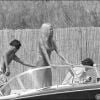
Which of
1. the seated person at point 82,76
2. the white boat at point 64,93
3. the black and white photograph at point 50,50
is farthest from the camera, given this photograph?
the seated person at point 82,76

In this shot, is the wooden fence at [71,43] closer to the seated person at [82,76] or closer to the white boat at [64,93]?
the seated person at [82,76]

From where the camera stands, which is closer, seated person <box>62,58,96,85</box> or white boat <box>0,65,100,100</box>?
white boat <box>0,65,100,100</box>

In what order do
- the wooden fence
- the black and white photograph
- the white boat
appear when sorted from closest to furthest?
the white boat < the black and white photograph < the wooden fence

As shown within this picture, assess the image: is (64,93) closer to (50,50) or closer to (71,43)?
(50,50)

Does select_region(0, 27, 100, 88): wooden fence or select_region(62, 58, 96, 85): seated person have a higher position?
select_region(0, 27, 100, 88): wooden fence

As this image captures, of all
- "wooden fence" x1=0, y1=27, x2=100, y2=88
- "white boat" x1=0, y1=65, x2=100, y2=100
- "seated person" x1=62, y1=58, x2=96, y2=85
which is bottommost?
"white boat" x1=0, y1=65, x2=100, y2=100

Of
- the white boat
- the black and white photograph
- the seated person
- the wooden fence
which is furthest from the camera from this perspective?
the wooden fence

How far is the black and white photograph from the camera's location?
7.32m

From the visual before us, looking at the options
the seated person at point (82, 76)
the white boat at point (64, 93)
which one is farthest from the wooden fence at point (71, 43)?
the white boat at point (64, 93)

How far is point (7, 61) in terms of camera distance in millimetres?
10539

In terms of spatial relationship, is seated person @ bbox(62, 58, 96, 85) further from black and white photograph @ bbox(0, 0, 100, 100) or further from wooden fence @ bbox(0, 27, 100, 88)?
wooden fence @ bbox(0, 27, 100, 88)

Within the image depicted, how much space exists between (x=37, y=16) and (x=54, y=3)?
7.87 ft

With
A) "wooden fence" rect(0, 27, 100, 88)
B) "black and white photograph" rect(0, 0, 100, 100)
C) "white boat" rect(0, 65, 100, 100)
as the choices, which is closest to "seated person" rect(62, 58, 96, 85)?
"black and white photograph" rect(0, 0, 100, 100)

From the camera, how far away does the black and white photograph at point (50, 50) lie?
7.32 metres
